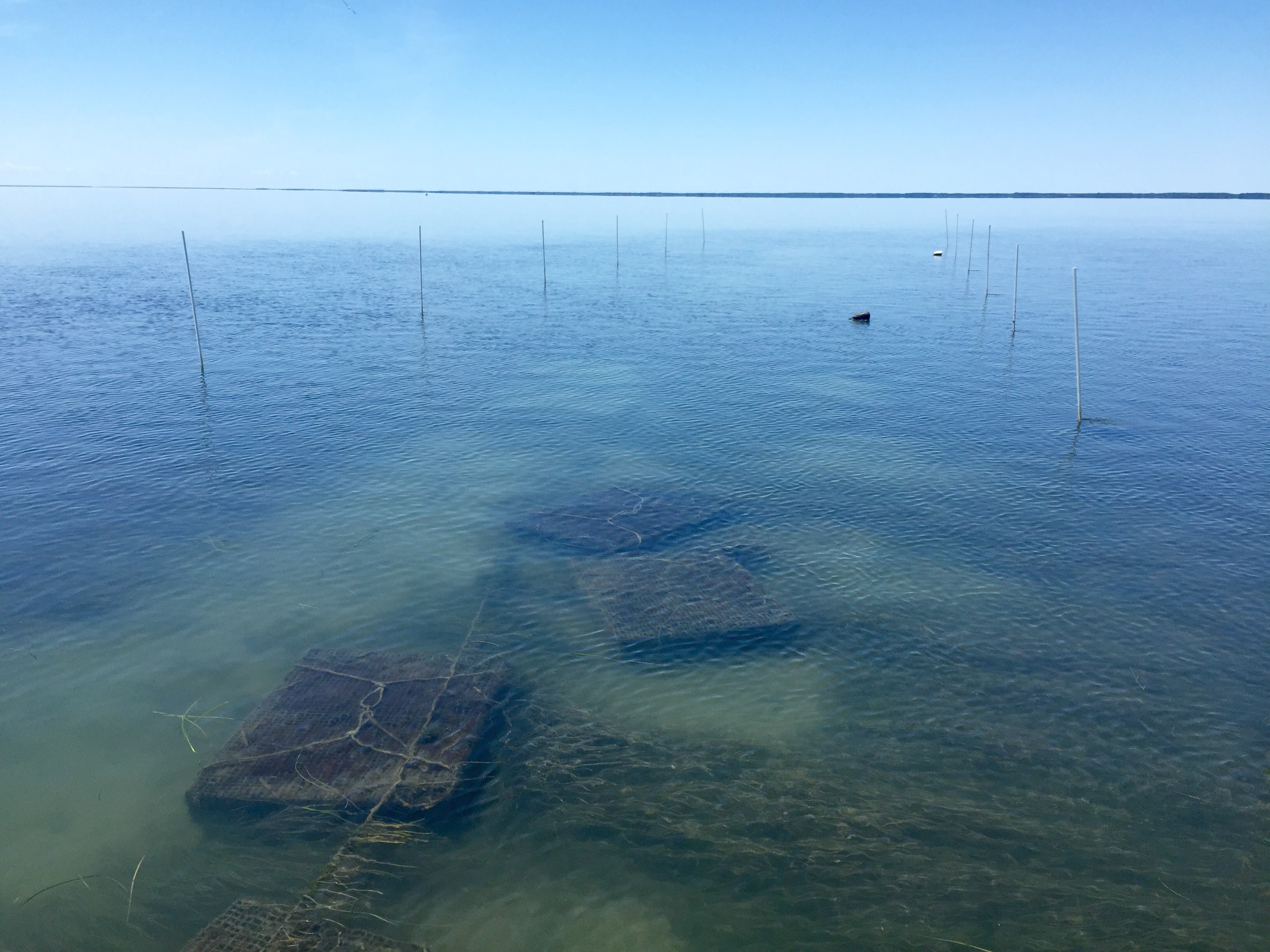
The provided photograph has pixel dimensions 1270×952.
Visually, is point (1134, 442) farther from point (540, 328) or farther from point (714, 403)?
point (540, 328)

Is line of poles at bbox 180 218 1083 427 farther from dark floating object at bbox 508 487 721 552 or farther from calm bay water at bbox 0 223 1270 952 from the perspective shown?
dark floating object at bbox 508 487 721 552

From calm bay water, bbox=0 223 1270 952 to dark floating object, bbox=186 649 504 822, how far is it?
629 millimetres

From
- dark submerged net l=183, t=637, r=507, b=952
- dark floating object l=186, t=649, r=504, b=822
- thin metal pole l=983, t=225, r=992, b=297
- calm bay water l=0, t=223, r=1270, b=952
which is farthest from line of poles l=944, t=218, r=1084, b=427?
dark submerged net l=183, t=637, r=507, b=952

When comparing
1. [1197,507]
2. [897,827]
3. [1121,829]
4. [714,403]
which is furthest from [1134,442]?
[897,827]

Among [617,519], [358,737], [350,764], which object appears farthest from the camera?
[617,519]

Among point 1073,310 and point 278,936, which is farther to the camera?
point 1073,310

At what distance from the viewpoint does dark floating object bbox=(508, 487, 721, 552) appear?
2189cm

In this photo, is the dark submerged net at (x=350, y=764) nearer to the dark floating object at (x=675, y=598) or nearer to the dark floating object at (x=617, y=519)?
the dark floating object at (x=675, y=598)

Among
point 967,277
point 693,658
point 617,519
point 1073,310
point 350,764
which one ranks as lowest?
point 350,764

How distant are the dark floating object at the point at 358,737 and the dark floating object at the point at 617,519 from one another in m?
6.21

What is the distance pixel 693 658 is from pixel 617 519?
7.02 meters

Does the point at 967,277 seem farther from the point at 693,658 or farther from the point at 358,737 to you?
the point at 358,737

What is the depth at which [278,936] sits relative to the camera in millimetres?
10625

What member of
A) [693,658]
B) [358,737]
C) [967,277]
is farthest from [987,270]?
[358,737]
